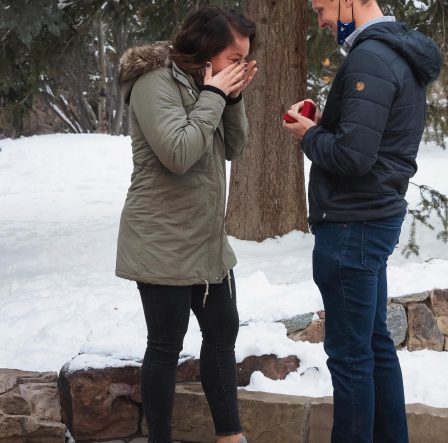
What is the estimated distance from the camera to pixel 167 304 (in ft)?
9.32

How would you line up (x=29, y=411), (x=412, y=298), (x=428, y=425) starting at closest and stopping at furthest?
(x=428, y=425)
(x=29, y=411)
(x=412, y=298)

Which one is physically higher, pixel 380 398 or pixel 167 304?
pixel 167 304

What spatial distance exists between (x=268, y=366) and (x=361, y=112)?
167 centimetres

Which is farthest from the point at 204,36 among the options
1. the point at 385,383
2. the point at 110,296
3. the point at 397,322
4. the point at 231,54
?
the point at 110,296

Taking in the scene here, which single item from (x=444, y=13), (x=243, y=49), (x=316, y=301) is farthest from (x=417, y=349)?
(x=444, y=13)

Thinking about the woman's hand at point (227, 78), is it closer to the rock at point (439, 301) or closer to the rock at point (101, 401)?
the rock at point (101, 401)

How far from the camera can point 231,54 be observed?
2.84m

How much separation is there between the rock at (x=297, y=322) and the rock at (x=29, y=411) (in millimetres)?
1198

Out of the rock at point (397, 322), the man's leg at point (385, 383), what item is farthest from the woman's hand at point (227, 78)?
the rock at point (397, 322)

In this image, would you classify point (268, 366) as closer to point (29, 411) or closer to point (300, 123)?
point (29, 411)

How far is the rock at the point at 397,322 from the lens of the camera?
4309 millimetres

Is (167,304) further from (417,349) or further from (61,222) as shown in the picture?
(61,222)

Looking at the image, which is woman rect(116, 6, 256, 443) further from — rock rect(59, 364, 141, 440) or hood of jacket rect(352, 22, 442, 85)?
rock rect(59, 364, 141, 440)

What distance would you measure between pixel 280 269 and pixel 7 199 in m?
6.84
